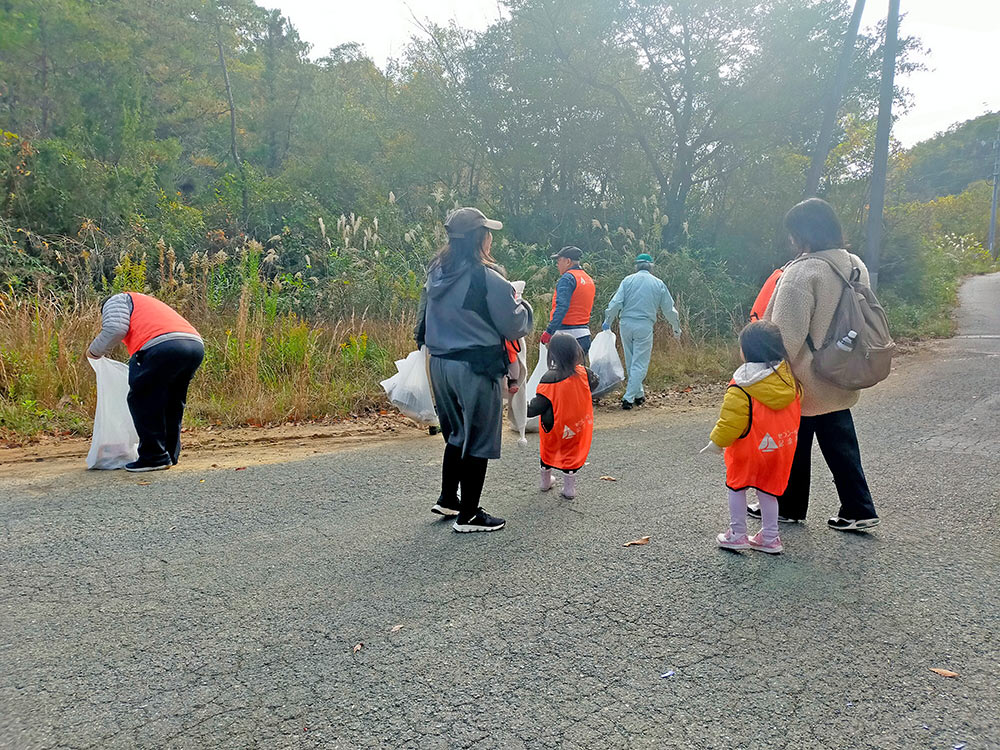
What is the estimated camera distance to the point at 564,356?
5121mm

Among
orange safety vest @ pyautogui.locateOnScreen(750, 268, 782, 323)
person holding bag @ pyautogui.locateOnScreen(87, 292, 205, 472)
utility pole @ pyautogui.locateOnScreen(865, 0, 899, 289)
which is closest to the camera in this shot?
orange safety vest @ pyautogui.locateOnScreen(750, 268, 782, 323)

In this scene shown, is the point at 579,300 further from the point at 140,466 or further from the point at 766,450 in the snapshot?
the point at 140,466

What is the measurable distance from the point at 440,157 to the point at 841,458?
630 inches

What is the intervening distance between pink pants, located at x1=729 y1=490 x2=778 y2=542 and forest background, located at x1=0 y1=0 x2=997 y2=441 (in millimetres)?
6343

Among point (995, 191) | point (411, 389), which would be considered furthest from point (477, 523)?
point (995, 191)

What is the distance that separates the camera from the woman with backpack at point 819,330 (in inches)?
164

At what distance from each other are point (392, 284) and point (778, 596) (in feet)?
→ 26.7

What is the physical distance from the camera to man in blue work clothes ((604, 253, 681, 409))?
9.09 metres

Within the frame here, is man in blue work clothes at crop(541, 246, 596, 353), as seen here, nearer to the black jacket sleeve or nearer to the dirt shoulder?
the dirt shoulder

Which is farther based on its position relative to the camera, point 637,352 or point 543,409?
point 637,352

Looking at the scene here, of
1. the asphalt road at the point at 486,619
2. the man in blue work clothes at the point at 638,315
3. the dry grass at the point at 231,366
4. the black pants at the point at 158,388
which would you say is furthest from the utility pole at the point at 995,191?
the black pants at the point at 158,388

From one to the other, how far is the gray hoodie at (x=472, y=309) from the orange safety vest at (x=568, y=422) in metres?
0.89

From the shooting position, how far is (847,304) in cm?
415

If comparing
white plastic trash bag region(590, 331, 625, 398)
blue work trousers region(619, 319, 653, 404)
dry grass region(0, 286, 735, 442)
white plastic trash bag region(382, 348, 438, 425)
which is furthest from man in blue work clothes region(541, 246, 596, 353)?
dry grass region(0, 286, 735, 442)
